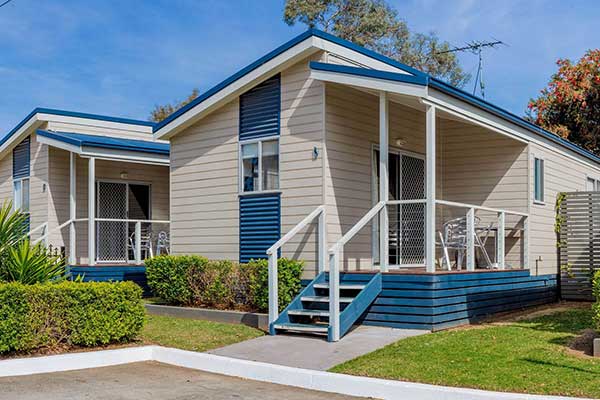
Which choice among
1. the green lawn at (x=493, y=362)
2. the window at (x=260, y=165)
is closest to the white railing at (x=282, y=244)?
the window at (x=260, y=165)

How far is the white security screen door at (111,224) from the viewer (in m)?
18.5

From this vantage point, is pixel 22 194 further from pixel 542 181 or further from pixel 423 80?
pixel 542 181

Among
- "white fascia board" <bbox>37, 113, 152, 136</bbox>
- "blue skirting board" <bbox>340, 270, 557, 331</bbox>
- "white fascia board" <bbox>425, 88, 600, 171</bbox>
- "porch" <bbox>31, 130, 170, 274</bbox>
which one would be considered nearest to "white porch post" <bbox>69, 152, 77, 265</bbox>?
"porch" <bbox>31, 130, 170, 274</bbox>

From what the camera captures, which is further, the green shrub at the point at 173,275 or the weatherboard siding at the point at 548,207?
the weatherboard siding at the point at 548,207

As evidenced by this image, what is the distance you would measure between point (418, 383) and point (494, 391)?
2.87 feet

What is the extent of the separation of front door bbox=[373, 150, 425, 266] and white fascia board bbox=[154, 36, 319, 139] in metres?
2.42

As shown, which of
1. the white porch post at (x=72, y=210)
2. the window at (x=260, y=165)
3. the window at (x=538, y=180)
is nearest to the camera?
the window at (x=260, y=165)

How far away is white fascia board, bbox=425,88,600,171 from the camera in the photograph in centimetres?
1156

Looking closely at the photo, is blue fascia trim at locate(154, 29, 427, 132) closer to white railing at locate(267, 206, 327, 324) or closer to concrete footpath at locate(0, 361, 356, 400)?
white railing at locate(267, 206, 327, 324)

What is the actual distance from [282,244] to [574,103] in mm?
18848

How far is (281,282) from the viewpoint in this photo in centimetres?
1207

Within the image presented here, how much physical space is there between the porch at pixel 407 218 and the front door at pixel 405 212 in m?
0.02

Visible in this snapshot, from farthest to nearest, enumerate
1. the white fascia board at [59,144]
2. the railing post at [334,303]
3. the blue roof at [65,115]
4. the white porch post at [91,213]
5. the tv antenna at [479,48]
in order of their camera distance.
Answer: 1. the tv antenna at [479,48]
2. the blue roof at [65,115]
3. the white fascia board at [59,144]
4. the white porch post at [91,213]
5. the railing post at [334,303]

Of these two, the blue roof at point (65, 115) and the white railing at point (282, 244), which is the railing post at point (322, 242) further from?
the blue roof at point (65, 115)
